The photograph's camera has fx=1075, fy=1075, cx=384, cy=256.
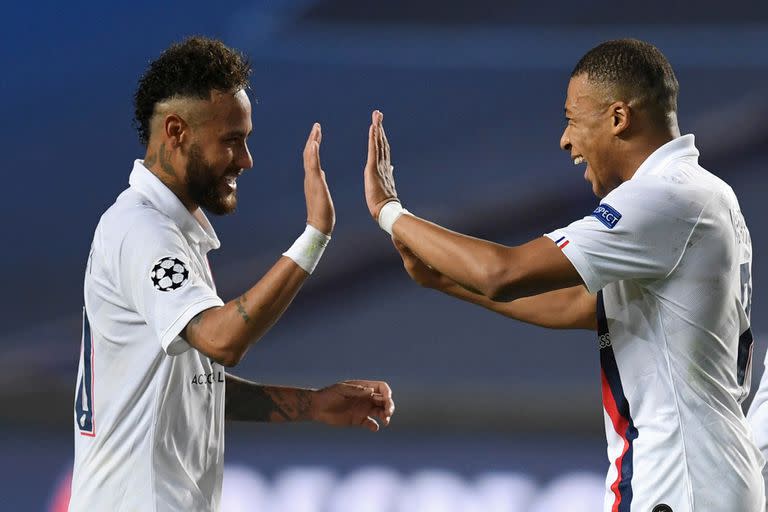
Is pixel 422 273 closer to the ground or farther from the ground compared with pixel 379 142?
closer to the ground

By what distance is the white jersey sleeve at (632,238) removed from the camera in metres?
2.16

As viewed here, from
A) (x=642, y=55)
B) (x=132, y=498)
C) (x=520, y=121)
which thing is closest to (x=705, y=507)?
(x=642, y=55)

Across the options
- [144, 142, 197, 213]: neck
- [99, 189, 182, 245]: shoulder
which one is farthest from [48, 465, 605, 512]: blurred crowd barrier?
[99, 189, 182, 245]: shoulder

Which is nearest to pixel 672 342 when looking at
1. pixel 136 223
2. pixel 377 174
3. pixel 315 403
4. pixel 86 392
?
pixel 377 174

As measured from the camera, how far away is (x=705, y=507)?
7.09 ft

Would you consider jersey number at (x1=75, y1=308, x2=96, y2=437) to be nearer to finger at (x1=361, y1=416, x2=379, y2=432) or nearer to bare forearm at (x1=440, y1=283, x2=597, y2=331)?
finger at (x1=361, y1=416, x2=379, y2=432)

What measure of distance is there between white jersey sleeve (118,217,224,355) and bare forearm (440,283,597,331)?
0.82m

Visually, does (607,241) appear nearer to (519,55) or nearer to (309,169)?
(309,169)

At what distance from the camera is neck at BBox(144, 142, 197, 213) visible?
250 cm

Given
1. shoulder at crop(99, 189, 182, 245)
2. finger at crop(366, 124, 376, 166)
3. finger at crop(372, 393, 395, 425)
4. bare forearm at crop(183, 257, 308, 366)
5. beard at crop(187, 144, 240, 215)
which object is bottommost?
finger at crop(372, 393, 395, 425)

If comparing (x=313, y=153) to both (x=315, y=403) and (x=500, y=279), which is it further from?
(x=315, y=403)

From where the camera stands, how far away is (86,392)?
2.36m

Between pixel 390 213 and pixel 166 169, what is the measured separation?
0.53 meters

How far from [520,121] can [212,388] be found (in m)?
3.73
